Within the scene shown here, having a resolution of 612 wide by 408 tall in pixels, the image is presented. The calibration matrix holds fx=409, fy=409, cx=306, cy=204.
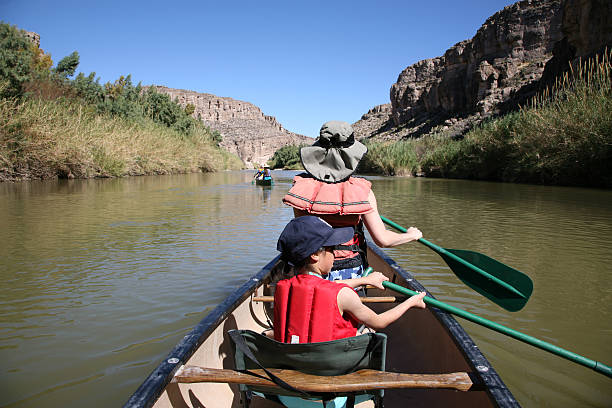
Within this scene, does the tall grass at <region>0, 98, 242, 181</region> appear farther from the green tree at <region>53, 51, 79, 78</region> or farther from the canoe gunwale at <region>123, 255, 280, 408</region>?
the canoe gunwale at <region>123, 255, 280, 408</region>

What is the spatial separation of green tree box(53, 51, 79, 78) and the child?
44.6 metres

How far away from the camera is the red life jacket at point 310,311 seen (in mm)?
1748

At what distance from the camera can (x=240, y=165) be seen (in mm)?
65062

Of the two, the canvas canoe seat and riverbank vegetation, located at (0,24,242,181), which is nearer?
the canvas canoe seat

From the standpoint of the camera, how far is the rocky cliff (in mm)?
49056

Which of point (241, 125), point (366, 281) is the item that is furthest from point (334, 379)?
point (241, 125)

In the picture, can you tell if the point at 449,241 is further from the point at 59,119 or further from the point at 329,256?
the point at 59,119

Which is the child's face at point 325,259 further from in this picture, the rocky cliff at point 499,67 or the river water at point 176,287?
the rocky cliff at point 499,67

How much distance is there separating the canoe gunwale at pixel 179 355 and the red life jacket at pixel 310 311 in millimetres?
493

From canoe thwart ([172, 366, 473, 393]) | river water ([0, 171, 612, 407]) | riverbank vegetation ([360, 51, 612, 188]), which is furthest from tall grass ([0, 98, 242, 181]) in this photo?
riverbank vegetation ([360, 51, 612, 188])

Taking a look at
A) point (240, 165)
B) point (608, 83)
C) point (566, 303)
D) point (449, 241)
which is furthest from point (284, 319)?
point (240, 165)

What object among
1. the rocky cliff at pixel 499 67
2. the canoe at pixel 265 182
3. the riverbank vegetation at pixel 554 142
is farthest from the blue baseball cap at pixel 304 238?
the rocky cliff at pixel 499 67

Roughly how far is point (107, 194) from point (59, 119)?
8.63 metres

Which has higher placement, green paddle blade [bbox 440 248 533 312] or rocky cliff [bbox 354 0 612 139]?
rocky cliff [bbox 354 0 612 139]
